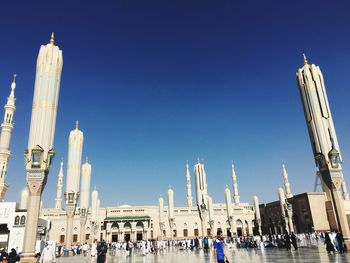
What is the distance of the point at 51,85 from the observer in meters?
16.6

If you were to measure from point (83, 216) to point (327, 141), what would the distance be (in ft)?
79.9

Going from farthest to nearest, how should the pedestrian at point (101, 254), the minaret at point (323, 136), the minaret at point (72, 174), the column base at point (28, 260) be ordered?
1. the minaret at point (72, 174)
2. the minaret at point (323, 136)
3. the column base at point (28, 260)
4. the pedestrian at point (101, 254)

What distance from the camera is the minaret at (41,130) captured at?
13.4m

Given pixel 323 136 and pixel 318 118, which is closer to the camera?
pixel 323 136

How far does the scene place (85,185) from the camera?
Result: 103ft

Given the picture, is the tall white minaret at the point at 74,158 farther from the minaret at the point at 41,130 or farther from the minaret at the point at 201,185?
the minaret at the point at 201,185

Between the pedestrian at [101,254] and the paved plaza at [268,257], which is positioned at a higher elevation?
the pedestrian at [101,254]

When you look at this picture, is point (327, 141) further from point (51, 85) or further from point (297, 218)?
point (297, 218)

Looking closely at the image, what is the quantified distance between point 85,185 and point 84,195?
113 cm

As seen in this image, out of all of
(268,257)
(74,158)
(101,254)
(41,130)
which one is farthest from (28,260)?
(74,158)

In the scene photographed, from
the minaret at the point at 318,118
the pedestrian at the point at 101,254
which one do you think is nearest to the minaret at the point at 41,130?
the pedestrian at the point at 101,254

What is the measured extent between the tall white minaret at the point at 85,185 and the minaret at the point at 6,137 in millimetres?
13777

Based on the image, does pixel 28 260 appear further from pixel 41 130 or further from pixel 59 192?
pixel 59 192

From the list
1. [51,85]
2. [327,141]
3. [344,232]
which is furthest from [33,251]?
[327,141]
